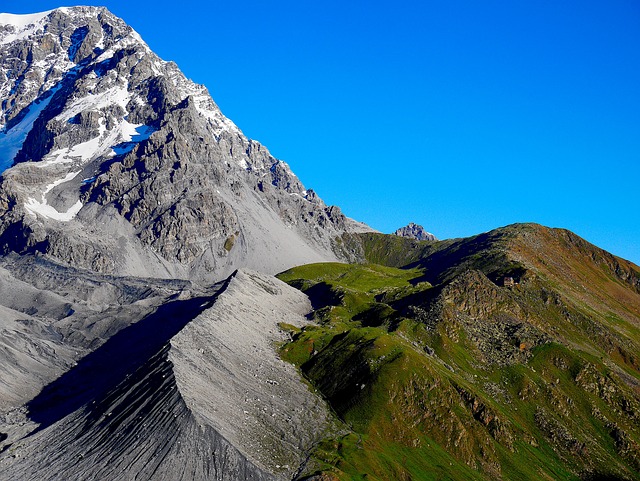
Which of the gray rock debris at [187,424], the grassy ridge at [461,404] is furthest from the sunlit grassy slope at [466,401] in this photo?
the gray rock debris at [187,424]

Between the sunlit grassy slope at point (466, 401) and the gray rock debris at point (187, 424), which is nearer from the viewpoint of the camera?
the gray rock debris at point (187, 424)

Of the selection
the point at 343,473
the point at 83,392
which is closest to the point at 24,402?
the point at 83,392

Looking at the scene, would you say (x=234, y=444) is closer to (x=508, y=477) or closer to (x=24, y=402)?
(x=508, y=477)

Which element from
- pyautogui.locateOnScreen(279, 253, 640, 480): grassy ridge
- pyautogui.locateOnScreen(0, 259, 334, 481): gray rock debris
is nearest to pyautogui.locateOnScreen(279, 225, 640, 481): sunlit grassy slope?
pyautogui.locateOnScreen(279, 253, 640, 480): grassy ridge

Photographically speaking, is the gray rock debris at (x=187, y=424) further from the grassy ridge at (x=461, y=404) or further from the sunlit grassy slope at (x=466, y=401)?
the sunlit grassy slope at (x=466, y=401)

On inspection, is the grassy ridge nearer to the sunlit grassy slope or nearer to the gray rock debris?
the sunlit grassy slope

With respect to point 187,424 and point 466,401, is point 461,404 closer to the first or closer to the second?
point 466,401

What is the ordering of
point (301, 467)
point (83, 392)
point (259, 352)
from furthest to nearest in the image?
1. point (83, 392)
2. point (259, 352)
3. point (301, 467)

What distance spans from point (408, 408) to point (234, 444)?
48976 mm

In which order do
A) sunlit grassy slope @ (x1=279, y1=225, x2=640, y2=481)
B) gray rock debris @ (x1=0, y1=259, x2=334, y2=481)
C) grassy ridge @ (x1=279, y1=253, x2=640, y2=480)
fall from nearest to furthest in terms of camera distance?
1. gray rock debris @ (x1=0, y1=259, x2=334, y2=481)
2. grassy ridge @ (x1=279, y1=253, x2=640, y2=480)
3. sunlit grassy slope @ (x1=279, y1=225, x2=640, y2=481)

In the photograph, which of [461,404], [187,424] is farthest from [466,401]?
[187,424]

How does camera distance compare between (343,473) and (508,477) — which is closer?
(343,473)

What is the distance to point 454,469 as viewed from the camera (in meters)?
127

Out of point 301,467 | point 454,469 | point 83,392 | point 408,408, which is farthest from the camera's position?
point 83,392
